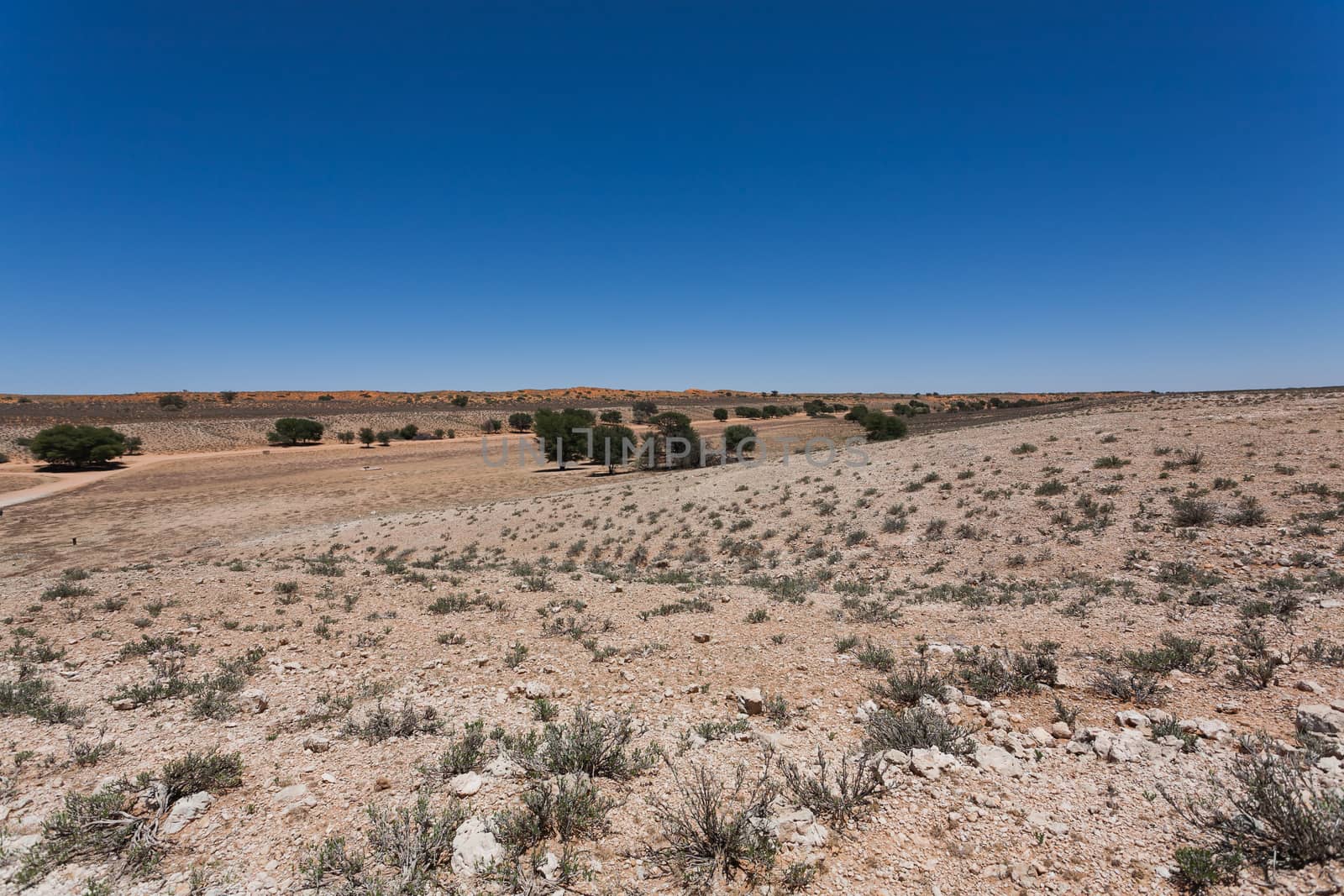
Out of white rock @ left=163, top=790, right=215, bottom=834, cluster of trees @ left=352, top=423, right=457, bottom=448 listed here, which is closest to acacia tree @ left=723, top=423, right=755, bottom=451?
white rock @ left=163, top=790, right=215, bottom=834

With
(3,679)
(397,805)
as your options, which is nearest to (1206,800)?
(397,805)

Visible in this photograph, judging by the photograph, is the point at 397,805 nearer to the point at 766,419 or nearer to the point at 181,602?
the point at 181,602

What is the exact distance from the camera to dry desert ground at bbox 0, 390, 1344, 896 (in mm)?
3066

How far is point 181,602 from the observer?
8344 millimetres

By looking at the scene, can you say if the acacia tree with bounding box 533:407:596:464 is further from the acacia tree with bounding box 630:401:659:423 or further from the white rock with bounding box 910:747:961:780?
the white rock with bounding box 910:747:961:780

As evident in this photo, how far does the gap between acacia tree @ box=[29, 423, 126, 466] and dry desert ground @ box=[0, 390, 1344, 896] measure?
4558 cm

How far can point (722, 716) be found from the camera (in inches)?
195

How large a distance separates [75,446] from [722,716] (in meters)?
59.6

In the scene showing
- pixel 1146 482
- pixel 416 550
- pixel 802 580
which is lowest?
pixel 416 550

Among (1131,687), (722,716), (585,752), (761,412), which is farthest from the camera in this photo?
(761,412)

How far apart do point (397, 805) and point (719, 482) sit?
64.3 ft

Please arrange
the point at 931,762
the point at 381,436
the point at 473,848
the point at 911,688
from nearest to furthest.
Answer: the point at 473,848
the point at 931,762
the point at 911,688
the point at 381,436

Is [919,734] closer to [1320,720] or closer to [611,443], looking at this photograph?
[1320,720]

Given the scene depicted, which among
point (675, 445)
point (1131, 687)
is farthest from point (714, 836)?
point (675, 445)
